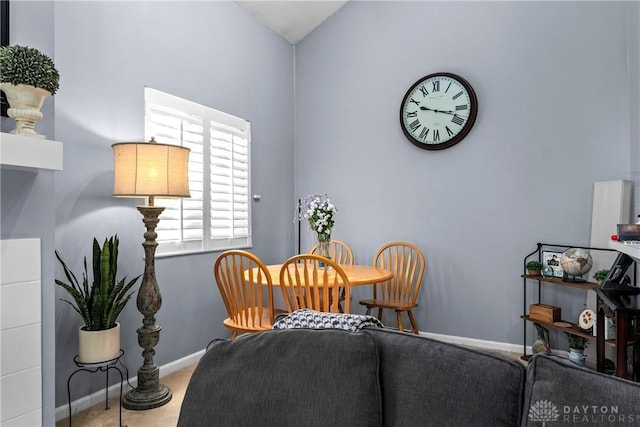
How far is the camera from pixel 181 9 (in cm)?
294

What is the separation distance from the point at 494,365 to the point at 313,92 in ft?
12.2

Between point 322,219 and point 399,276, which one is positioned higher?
point 322,219

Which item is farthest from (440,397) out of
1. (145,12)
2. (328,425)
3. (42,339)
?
(145,12)

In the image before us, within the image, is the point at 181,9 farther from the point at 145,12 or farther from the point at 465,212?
the point at 465,212

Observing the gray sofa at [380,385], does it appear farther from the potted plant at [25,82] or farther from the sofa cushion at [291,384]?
the potted plant at [25,82]

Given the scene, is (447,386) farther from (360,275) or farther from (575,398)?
(360,275)

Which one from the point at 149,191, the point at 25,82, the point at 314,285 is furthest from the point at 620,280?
the point at 25,82

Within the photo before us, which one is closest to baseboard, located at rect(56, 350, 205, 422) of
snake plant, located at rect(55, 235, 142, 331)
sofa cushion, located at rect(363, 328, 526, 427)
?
snake plant, located at rect(55, 235, 142, 331)

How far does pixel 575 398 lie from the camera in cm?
78

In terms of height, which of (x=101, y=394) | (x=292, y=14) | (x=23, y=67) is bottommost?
(x=101, y=394)

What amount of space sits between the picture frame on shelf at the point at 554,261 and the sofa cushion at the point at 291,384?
98.1 inches

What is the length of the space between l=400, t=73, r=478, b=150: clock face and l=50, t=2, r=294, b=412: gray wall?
1.37 m

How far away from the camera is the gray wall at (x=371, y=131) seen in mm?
2342

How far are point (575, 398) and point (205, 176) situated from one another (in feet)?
9.27
